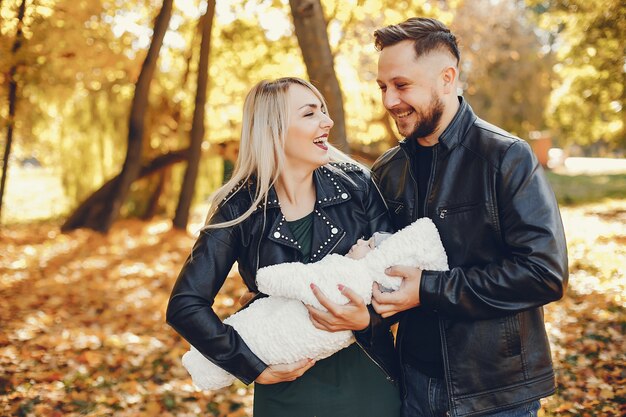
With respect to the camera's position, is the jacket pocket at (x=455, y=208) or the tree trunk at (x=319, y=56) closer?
the jacket pocket at (x=455, y=208)

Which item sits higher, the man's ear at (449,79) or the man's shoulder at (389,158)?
the man's ear at (449,79)

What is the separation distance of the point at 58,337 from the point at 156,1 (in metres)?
8.78

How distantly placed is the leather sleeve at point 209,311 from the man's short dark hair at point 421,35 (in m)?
1.08

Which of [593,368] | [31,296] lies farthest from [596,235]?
[31,296]

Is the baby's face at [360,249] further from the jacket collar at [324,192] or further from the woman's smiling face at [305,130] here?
the woman's smiling face at [305,130]

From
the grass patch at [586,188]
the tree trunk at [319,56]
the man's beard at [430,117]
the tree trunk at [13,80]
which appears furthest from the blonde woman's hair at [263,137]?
the grass patch at [586,188]

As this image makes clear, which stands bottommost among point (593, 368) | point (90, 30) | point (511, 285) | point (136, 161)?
point (593, 368)

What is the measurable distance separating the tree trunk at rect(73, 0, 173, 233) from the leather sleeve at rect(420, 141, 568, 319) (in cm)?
992

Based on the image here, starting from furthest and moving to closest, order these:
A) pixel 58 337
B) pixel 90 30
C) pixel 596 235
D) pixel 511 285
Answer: pixel 596 235, pixel 90 30, pixel 58 337, pixel 511 285

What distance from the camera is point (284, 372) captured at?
2.33 meters

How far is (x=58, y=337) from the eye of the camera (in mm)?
6605

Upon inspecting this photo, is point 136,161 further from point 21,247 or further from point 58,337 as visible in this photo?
point 58,337

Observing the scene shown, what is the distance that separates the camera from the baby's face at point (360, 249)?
243 cm

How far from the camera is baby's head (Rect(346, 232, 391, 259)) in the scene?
243 centimetres
